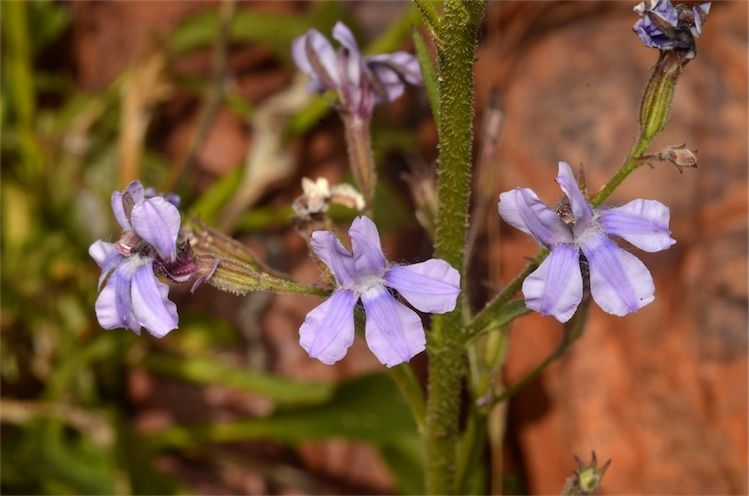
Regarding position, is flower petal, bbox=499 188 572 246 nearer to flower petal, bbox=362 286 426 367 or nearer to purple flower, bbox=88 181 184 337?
flower petal, bbox=362 286 426 367

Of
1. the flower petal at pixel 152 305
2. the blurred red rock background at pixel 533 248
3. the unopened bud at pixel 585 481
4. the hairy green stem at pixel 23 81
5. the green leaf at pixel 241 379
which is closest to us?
the flower petal at pixel 152 305

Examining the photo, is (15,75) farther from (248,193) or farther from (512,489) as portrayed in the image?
(512,489)

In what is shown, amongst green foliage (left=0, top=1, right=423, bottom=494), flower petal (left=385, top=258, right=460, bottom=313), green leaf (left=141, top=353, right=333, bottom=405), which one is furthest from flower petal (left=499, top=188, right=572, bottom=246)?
green leaf (left=141, top=353, right=333, bottom=405)

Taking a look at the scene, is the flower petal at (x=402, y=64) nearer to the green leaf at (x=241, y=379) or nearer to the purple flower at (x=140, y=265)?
the purple flower at (x=140, y=265)

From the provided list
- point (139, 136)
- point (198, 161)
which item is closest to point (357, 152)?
point (139, 136)

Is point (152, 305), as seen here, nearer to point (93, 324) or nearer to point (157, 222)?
point (157, 222)

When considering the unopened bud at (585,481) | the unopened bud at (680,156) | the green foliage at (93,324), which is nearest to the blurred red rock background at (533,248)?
the green foliage at (93,324)

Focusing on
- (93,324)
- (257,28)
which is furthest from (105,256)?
(257,28)
